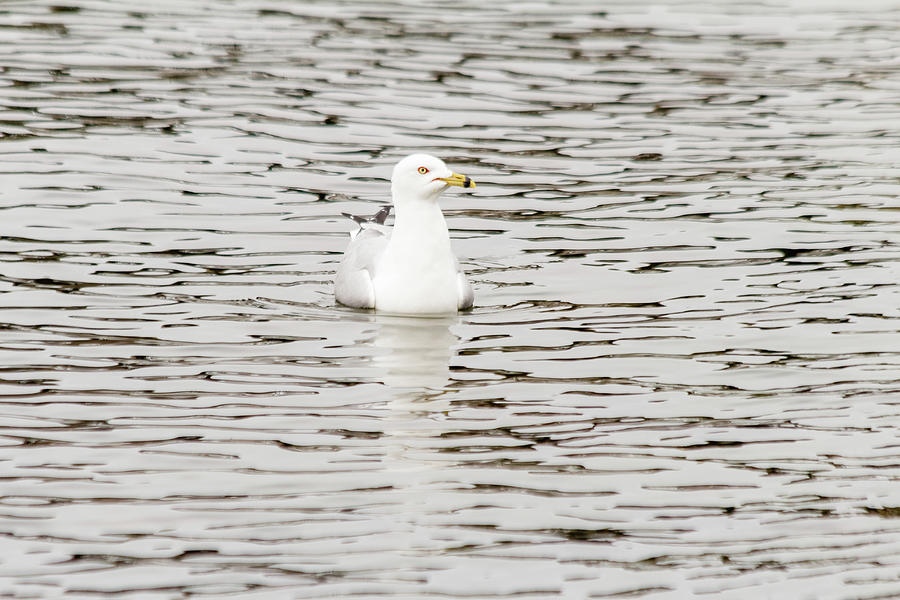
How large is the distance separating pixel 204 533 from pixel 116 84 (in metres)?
13.9

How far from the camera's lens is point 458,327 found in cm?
1208

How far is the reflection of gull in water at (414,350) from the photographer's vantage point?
1066 cm

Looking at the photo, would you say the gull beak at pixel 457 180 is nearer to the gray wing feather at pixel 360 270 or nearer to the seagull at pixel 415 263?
the seagull at pixel 415 263

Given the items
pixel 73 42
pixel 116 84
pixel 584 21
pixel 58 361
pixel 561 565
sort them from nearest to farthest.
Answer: pixel 561 565 → pixel 58 361 → pixel 116 84 → pixel 73 42 → pixel 584 21

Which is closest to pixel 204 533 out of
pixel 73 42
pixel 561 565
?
pixel 561 565

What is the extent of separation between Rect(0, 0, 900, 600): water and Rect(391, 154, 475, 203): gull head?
3.20ft

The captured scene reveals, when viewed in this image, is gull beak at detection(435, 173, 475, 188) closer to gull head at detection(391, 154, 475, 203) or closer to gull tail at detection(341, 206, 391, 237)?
gull head at detection(391, 154, 475, 203)

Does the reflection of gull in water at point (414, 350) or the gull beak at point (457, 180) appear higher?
the gull beak at point (457, 180)

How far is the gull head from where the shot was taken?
12492mm

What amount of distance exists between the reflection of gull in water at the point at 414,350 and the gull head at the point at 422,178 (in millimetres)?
956

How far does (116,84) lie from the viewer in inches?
821

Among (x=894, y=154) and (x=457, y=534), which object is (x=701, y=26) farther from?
(x=457, y=534)

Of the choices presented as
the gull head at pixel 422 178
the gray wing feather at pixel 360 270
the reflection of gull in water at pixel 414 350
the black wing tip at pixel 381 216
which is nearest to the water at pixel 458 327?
the reflection of gull in water at pixel 414 350

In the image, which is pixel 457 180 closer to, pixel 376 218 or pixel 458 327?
pixel 458 327
